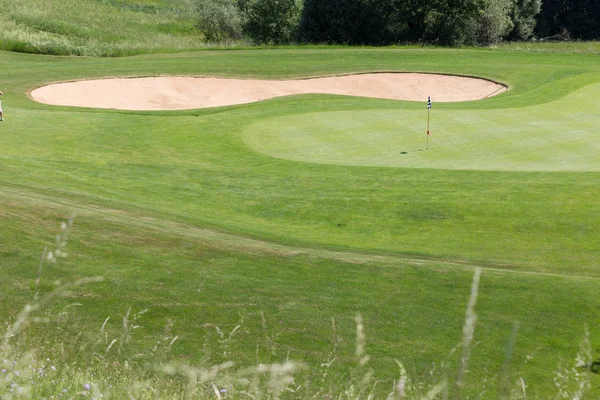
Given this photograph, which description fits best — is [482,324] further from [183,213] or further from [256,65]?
[256,65]

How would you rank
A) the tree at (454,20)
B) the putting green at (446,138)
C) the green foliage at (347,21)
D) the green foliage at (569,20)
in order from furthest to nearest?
the green foliage at (569,20) < the green foliage at (347,21) < the tree at (454,20) < the putting green at (446,138)

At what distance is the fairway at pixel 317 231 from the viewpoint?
9438 millimetres

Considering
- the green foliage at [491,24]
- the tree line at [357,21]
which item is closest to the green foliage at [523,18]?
the tree line at [357,21]

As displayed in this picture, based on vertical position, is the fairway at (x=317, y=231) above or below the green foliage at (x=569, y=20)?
below

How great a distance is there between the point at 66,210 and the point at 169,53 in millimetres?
35365

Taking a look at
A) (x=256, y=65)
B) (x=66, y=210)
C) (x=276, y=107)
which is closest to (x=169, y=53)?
(x=256, y=65)

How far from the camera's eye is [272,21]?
217 ft

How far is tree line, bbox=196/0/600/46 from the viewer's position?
2434 inches

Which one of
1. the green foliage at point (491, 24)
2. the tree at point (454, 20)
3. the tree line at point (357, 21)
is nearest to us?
the tree at point (454, 20)

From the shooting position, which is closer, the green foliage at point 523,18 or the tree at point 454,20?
the tree at point 454,20

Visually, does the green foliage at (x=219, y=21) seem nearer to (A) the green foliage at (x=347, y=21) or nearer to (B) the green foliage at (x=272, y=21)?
(B) the green foliage at (x=272, y=21)

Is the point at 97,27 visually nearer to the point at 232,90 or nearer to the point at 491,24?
the point at 491,24

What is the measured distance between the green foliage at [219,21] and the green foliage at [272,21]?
1651 mm

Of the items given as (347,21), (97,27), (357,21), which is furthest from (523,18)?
(97,27)
